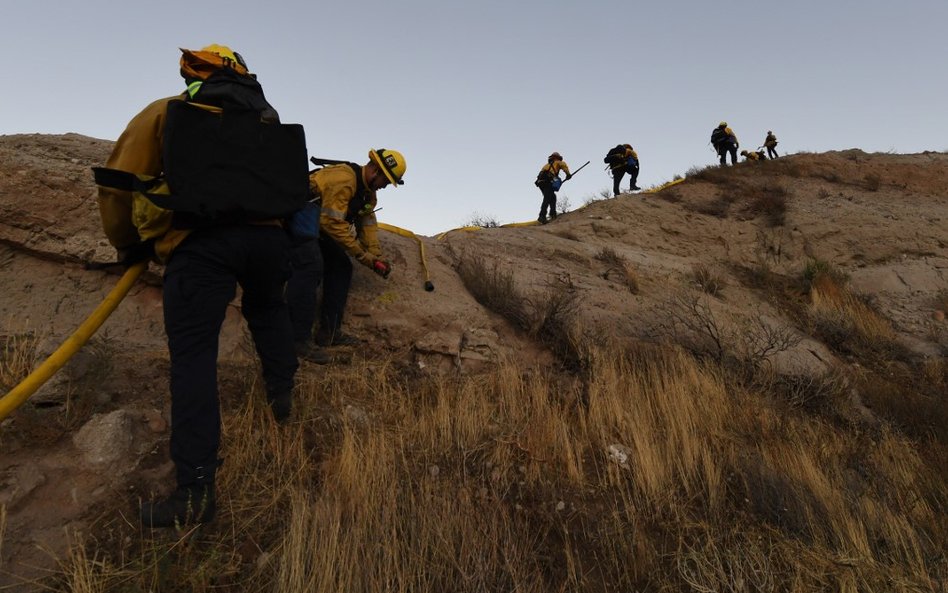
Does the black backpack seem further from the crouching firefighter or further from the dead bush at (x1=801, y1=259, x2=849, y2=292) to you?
the dead bush at (x1=801, y1=259, x2=849, y2=292)

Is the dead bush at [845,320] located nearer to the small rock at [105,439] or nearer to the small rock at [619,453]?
the small rock at [619,453]

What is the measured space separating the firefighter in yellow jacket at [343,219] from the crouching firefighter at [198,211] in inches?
70.5

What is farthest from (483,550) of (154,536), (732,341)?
(732,341)

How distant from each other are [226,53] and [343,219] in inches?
70.0

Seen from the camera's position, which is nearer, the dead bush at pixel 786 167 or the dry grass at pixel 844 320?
the dry grass at pixel 844 320

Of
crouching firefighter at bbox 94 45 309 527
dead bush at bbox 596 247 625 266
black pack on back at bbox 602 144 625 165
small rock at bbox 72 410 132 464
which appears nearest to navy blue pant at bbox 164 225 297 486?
crouching firefighter at bbox 94 45 309 527

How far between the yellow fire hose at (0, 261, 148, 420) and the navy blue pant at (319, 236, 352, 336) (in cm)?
196

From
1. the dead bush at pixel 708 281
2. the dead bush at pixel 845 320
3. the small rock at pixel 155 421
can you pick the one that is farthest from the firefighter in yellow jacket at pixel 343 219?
the dead bush at pixel 845 320

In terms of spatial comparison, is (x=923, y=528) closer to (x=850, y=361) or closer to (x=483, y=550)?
(x=483, y=550)

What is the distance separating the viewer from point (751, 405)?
345 centimetres

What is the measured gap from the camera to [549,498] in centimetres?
240

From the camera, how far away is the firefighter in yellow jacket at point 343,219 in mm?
4121

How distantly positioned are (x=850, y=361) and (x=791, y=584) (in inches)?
195

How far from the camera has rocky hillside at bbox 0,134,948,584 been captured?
87.2 inches
